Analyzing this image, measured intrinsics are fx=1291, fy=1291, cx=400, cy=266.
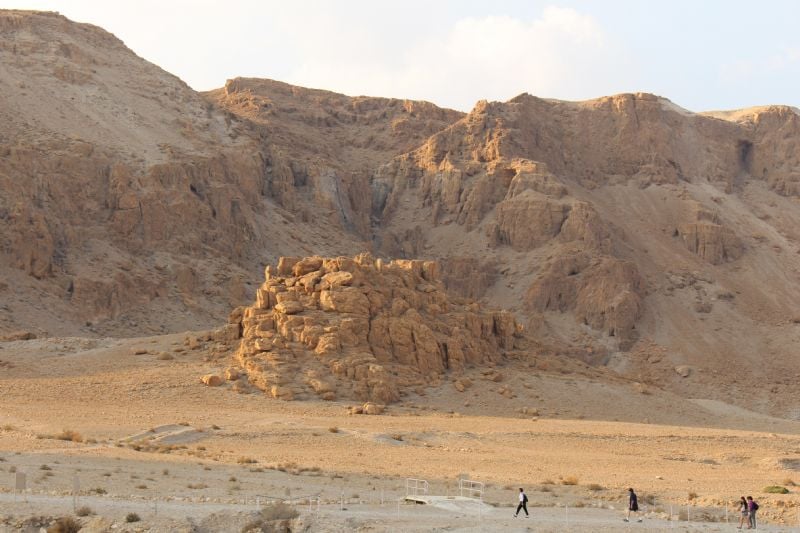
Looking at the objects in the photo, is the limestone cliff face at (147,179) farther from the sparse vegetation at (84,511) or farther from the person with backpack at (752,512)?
the person with backpack at (752,512)

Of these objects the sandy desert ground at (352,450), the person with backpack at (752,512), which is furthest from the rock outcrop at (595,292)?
the person with backpack at (752,512)

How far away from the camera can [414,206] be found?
83.5m

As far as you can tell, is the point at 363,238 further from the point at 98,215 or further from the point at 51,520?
the point at 51,520

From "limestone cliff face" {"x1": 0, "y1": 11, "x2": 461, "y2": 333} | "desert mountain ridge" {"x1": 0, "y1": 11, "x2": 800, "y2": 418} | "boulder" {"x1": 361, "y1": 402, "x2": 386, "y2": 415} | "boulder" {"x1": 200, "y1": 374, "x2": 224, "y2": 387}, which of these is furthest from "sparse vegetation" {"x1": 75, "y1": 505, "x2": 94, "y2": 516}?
"limestone cliff face" {"x1": 0, "y1": 11, "x2": 461, "y2": 333}

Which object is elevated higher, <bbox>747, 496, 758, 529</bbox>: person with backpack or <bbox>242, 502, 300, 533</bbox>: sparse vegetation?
<bbox>747, 496, 758, 529</bbox>: person with backpack

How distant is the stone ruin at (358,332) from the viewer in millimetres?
43656

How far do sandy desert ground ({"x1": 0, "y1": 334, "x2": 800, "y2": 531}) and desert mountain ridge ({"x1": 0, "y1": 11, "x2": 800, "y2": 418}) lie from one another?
8.12 metres

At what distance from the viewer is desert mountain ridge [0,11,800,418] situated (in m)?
63.8

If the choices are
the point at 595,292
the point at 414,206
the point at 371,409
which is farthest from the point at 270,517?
the point at 414,206

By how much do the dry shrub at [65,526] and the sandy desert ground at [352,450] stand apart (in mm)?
196

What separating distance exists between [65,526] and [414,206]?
63.7m

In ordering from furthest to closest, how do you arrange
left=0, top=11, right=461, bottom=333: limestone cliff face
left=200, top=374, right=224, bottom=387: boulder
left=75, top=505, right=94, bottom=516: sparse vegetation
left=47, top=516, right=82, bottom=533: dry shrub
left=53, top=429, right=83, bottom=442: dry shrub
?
left=0, top=11, right=461, bottom=333: limestone cliff face < left=200, top=374, right=224, bottom=387: boulder < left=53, top=429, right=83, bottom=442: dry shrub < left=75, top=505, right=94, bottom=516: sparse vegetation < left=47, top=516, right=82, bottom=533: dry shrub

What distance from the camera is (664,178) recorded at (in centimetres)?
8481

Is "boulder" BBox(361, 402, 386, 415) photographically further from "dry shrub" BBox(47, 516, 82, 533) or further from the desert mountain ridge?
"dry shrub" BBox(47, 516, 82, 533)
